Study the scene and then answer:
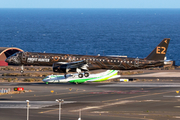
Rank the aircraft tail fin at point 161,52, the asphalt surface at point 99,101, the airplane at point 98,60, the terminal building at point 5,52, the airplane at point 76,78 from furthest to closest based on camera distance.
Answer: the terminal building at point 5,52, the airplane at point 76,78, the aircraft tail fin at point 161,52, the airplane at point 98,60, the asphalt surface at point 99,101

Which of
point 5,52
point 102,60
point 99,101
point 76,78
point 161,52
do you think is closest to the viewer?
point 99,101

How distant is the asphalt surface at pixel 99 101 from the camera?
49.8m

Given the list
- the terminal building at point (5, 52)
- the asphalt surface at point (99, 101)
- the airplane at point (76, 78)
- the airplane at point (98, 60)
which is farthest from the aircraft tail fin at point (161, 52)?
the terminal building at point (5, 52)

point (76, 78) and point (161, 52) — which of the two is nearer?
point (161, 52)

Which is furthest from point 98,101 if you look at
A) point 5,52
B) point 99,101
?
point 5,52

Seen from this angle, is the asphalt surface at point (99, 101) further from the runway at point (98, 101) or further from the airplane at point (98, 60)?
the airplane at point (98, 60)

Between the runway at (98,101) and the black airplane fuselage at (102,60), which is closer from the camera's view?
the runway at (98,101)

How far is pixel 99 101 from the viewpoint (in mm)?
60469

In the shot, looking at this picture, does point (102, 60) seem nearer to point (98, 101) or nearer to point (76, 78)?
point (76, 78)

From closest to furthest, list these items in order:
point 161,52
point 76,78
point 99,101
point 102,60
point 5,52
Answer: point 99,101 < point 102,60 < point 161,52 < point 76,78 < point 5,52

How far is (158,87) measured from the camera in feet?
251

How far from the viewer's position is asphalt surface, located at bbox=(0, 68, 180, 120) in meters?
49.8

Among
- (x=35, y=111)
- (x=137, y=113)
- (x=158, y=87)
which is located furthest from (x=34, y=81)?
(x=137, y=113)

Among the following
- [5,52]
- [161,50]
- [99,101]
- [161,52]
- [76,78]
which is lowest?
[99,101]
